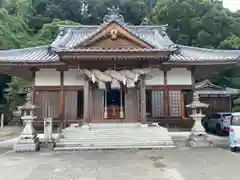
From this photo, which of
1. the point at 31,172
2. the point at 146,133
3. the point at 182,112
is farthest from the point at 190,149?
the point at 31,172

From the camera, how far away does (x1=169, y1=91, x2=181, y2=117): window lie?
15828 millimetres

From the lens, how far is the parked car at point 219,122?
61.1 ft

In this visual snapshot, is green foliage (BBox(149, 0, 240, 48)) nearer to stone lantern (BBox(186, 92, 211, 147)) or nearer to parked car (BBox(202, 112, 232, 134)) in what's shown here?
parked car (BBox(202, 112, 232, 134))

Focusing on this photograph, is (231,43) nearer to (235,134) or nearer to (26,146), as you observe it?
(235,134)

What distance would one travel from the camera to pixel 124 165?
843 cm

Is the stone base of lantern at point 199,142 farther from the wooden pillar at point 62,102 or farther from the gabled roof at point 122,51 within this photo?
the wooden pillar at point 62,102

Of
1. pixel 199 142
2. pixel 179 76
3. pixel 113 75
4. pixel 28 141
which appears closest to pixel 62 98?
pixel 113 75

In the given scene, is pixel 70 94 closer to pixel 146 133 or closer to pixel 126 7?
pixel 146 133

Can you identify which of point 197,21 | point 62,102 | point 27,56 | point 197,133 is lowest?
point 197,133

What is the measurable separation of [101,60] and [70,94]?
3.14 m

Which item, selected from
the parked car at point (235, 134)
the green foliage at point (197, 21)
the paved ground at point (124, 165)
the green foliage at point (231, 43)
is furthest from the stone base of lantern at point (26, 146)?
the green foliage at point (197, 21)

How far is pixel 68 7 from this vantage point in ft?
164

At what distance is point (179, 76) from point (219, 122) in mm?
6091

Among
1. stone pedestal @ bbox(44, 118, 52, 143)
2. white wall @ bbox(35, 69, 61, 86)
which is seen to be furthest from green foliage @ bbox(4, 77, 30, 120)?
stone pedestal @ bbox(44, 118, 52, 143)
